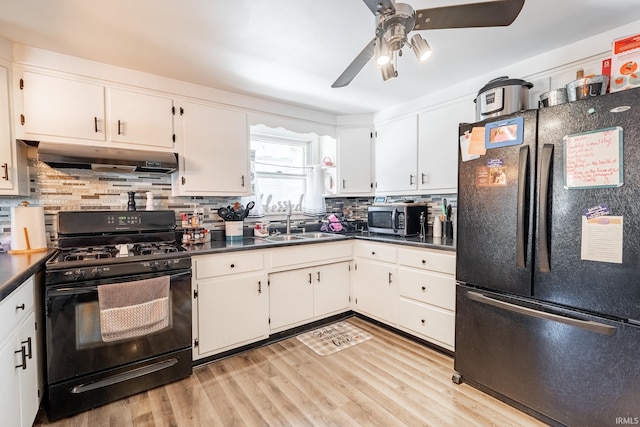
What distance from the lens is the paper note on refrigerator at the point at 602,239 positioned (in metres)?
1.37

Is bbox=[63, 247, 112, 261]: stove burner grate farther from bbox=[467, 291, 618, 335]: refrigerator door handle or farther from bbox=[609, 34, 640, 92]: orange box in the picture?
bbox=[609, 34, 640, 92]: orange box

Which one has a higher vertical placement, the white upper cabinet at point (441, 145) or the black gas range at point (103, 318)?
the white upper cabinet at point (441, 145)

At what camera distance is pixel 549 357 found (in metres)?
1.59

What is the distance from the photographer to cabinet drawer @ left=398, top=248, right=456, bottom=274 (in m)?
2.26

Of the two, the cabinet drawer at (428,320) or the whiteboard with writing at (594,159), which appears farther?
the cabinet drawer at (428,320)

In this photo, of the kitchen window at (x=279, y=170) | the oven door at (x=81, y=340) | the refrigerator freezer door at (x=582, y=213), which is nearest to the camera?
the refrigerator freezer door at (x=582, y=213)

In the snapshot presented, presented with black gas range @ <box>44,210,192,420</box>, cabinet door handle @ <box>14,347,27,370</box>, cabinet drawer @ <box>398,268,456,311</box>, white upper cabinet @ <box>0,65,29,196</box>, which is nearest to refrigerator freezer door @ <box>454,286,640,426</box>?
cabinet drawer @ <box>398,268,456,311</box>

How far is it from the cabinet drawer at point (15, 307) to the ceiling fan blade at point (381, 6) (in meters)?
1.82

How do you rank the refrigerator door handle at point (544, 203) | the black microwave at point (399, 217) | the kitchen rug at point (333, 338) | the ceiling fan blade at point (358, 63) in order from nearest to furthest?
the ceiling fan blade at point (358, 63) < the refrigerator door handle at point (544, 203) < the kitchen rug at point (333, 338) < the black microwave at point (399, 217)

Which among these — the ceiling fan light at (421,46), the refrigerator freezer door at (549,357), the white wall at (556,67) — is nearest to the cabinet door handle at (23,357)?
the ceiling fan light at (421,46)

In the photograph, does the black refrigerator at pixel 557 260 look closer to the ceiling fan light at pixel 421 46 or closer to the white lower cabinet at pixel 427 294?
the white lower cabinet at pixel 427 294

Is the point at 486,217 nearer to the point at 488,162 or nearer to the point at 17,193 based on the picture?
the point at 488,162

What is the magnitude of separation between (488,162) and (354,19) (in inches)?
44.7

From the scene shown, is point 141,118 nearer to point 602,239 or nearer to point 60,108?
point 60,108
